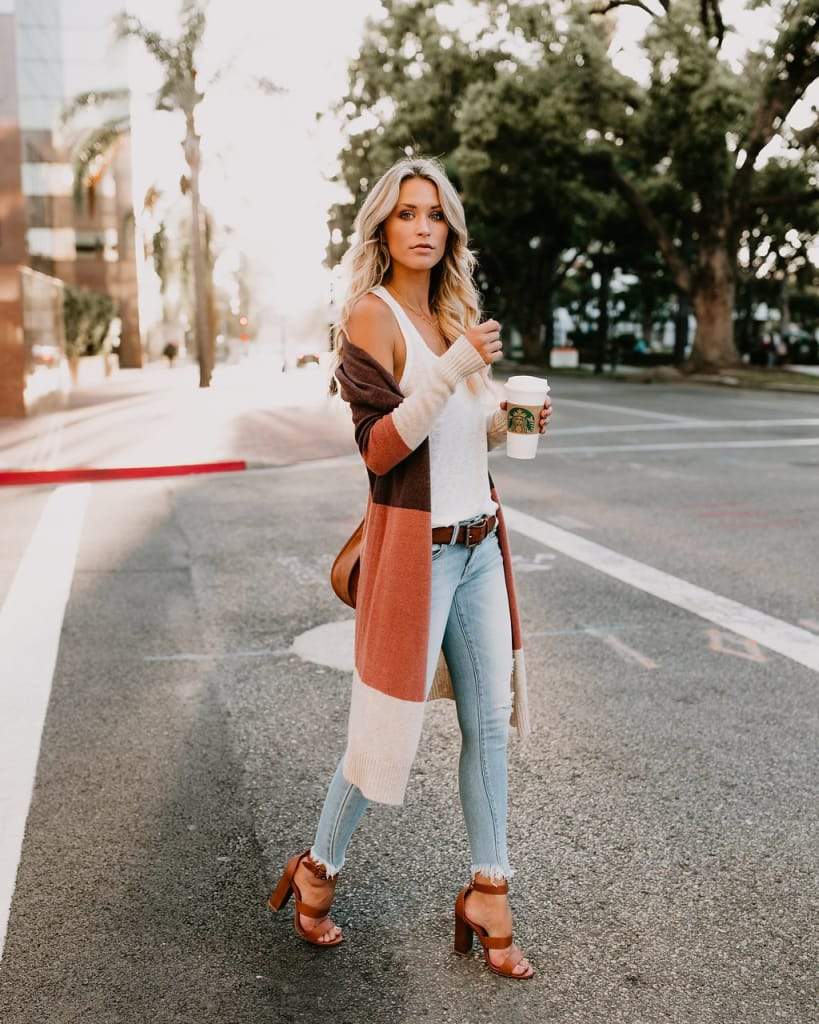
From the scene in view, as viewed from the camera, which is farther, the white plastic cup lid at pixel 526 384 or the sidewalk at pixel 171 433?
the sidewalk at pixel 171 433

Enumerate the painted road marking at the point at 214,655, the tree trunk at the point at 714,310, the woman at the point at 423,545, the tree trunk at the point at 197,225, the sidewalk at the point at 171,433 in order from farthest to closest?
the tree trunk at the point at 714,310 < the tree trunk at the point at 197,225 < the sidewalk at the point at 171,433 < the painted road marking at the point at 214,655 < the woman at the point at 423,545

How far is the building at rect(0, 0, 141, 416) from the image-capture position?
19.0 m

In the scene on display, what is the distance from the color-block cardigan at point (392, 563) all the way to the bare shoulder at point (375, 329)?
0.03m

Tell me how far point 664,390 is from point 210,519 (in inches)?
832

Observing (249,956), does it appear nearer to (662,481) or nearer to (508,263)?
(662,481)

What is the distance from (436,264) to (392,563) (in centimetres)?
83

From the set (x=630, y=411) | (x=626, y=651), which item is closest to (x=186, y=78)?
(x=630, y=411)

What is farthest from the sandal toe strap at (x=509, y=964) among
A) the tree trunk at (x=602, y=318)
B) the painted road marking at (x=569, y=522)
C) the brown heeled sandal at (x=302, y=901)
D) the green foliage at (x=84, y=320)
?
the tree trunk at (x=602, y=318)

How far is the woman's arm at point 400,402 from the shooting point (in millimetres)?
2486

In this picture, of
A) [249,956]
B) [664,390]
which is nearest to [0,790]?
[249,956]

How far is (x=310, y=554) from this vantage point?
8016 mm

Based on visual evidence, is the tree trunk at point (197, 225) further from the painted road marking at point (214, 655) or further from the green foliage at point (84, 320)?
the painted road marking at point (214, 655)

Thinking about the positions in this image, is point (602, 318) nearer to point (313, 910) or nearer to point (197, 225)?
point (197, 225)

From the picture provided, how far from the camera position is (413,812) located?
372 centimetres
